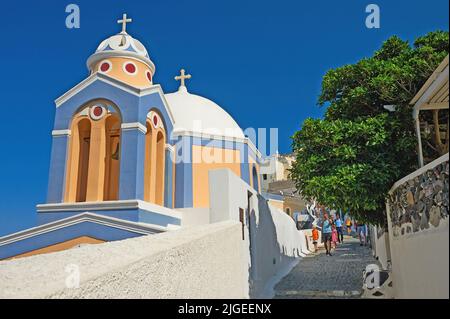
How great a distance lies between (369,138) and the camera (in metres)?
6.65

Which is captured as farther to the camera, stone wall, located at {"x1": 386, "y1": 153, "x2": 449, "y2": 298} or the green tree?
the green tree

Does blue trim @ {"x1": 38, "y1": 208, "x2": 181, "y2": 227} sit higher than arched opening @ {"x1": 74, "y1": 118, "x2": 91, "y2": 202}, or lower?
lower

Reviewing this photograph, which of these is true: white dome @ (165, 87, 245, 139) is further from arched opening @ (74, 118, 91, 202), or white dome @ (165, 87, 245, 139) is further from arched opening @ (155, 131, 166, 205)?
arched opening @ (74, 118, 91, 202)

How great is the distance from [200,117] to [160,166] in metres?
4.27

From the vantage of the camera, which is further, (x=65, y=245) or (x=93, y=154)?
(x=93, y=154)

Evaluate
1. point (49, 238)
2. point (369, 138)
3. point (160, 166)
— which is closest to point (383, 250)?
point (369, 138)

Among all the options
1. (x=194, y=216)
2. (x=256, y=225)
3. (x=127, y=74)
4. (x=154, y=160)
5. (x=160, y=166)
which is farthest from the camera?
(x=127, y=74)

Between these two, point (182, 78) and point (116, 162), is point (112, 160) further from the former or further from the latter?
point (182, 78)

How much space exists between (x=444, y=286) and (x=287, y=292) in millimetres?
5557

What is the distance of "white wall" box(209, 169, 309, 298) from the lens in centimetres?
748

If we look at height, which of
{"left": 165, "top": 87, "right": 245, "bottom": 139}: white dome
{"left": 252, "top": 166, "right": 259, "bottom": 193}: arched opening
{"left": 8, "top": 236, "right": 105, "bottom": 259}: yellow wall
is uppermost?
{"left": 165, "top": 87, "right": 245, "bottom": 139}: white dome

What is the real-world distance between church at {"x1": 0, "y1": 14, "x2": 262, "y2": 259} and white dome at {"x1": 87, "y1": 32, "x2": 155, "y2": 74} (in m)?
0.03

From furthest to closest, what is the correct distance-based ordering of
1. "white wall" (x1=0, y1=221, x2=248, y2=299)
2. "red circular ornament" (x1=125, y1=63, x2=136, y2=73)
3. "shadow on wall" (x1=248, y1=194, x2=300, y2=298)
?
"red circular ornament" (x1=125, y1=63, x2=136, y2=73), "shadow on wall" (x1=248, y1=194, x2=300, y2=298), "white wall" (x1=0, y1=221, x2=248, y2=299)

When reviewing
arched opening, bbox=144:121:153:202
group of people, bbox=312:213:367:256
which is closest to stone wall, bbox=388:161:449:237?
arched opening, bbox=144:121:153:202
